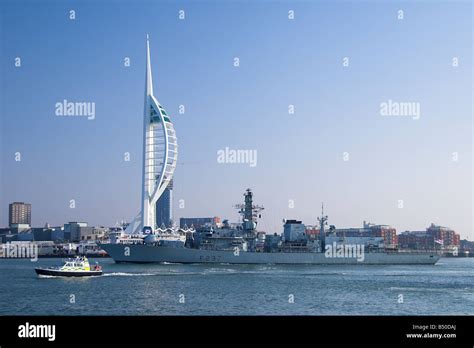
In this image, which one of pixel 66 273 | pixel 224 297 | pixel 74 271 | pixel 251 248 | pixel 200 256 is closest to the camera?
pixel 224 297

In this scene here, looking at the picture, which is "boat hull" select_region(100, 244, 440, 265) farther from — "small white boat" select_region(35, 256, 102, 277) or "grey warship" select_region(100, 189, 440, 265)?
"small white boat" select_region(35, 256, 102, 277)

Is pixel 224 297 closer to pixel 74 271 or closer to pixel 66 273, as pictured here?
pixel 74 271

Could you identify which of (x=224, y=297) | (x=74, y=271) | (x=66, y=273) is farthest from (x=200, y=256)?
(x=224, y=297)

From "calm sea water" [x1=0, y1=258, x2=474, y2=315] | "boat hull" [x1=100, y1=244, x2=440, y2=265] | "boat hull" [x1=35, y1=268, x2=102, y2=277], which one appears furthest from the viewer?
"boat hull" [x1=100, y1=244, x2=440, y2=265]

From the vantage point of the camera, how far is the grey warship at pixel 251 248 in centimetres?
8612

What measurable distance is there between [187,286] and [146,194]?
6011cm

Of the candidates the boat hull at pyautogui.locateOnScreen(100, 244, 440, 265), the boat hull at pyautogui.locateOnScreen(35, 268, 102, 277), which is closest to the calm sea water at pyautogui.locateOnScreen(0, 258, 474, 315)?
the boat hull at pyautogui.locateOnScreen(35, 268, 102, 277)

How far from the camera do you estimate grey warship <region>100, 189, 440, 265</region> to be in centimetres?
8612

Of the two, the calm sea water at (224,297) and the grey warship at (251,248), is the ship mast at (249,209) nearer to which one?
the grey warship at (251,248)

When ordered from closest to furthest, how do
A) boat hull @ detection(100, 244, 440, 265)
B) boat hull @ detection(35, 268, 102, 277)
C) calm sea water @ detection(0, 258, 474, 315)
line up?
calm sea water @ detection(0, 258, 474, 315)
boat hull @ detection(35, 268, 102, 277)
boat hull @ detection(100, 244, 440, 265)

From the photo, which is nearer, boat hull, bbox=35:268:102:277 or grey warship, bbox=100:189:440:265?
boat hull, bbox=35:268:102:277

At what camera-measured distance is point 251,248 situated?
92.1m

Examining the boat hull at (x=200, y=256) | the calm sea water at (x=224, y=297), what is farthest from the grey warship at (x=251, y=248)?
the calm sea water at (x=224, y=297)
